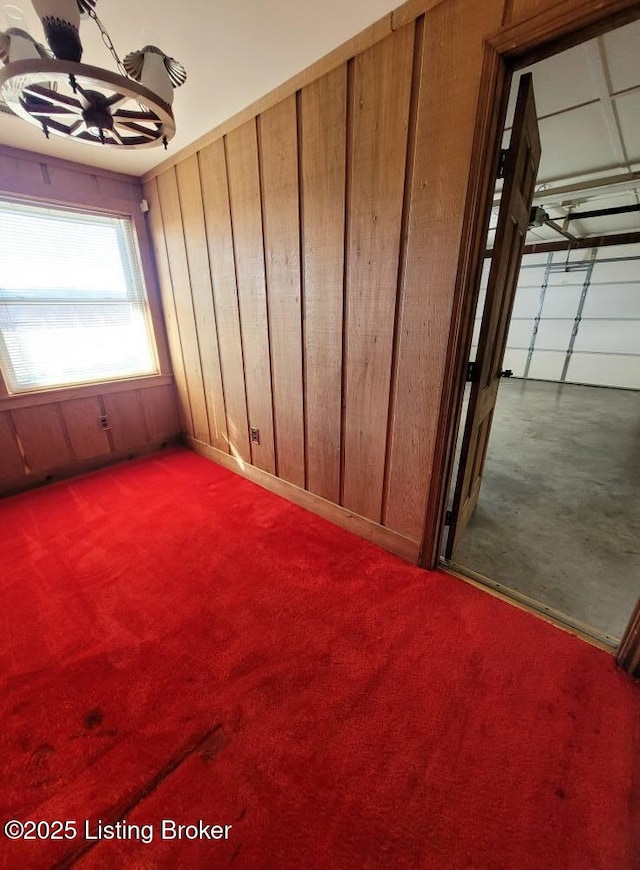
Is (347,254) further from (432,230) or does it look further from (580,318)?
(580,318)

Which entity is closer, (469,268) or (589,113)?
(469,268)

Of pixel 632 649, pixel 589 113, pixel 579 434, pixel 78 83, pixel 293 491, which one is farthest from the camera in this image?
pixel 579 434

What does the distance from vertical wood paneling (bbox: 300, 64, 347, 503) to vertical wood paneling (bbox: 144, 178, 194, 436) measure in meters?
1.61

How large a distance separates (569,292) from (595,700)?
7.73m

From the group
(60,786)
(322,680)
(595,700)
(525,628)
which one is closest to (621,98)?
(525,628)

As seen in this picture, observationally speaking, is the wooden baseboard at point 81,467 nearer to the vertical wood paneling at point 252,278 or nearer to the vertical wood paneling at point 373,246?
the vertical wood paneling at point 252,278

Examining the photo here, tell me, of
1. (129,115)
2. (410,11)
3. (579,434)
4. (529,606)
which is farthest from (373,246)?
(579,434)

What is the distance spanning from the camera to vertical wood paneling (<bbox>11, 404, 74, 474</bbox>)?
2.59 metres

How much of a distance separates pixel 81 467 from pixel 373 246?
9.71ft

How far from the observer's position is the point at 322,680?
129 cm

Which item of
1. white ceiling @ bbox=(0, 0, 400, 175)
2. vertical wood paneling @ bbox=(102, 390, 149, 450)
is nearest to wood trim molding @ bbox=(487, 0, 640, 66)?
white ceiling @ bbox=(0, 0, 400, 175)

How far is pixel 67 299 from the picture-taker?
2658mm

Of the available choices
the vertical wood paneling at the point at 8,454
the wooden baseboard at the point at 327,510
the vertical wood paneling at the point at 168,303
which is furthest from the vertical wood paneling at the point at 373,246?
the vertical wood paneling at the point at 8,454

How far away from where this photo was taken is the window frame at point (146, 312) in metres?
2.47
